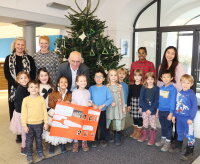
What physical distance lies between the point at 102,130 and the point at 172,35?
424cm

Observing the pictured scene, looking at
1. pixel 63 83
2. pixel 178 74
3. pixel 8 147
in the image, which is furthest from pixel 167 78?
pixel 8 147

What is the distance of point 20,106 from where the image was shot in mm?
2896

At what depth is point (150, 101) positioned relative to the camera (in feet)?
10.7

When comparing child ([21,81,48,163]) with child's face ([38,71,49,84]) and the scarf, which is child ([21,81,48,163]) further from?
the scarf

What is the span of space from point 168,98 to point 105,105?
93 centimetres

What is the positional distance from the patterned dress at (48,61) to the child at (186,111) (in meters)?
2.03

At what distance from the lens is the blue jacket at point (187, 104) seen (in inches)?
112

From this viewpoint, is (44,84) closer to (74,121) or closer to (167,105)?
(74,121)

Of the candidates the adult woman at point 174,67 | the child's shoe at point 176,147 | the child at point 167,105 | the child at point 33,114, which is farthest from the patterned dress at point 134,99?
the child at point 33,114

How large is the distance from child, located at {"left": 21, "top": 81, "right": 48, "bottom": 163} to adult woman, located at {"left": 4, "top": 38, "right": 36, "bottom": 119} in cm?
68

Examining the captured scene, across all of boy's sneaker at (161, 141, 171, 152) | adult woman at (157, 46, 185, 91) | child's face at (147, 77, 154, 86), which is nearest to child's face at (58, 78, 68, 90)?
child's face at (147, 77, 154, 86)

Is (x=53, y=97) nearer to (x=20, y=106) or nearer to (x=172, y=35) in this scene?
(x=20, y=106)

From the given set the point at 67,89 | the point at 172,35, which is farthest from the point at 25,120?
the point at 172,35

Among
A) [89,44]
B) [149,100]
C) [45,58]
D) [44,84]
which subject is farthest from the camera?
[89,44]
